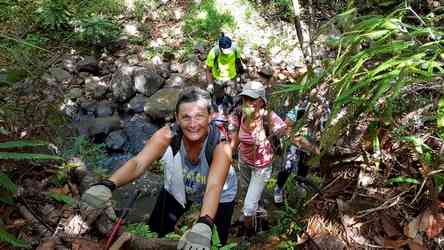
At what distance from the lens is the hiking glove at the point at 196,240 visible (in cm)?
242

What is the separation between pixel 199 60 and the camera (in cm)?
1134

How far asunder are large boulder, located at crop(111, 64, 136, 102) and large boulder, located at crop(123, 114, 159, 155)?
0.71 m

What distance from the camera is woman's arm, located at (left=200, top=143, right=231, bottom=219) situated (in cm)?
276

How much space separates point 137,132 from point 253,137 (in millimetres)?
4993

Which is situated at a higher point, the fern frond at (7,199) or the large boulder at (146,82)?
the fern frond at (7,199)

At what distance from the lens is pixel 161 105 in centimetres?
959

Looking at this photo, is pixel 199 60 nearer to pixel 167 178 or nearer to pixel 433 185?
pixel 167 178

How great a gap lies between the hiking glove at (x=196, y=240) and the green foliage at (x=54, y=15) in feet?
34.9

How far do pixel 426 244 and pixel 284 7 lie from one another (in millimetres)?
11656

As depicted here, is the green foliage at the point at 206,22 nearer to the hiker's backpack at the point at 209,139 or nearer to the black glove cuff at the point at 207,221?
the hiker's backpack at the point at 209,139

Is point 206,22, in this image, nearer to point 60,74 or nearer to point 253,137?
point 60,74

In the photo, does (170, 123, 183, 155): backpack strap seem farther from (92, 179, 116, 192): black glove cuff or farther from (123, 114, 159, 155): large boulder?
(123, 114, 159, 155): large boulder

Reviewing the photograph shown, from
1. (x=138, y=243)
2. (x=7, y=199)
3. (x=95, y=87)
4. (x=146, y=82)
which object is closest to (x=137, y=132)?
(x=146, y=82)

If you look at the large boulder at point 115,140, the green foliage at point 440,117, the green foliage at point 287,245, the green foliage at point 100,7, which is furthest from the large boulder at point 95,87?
the green foliage at point 440,117
